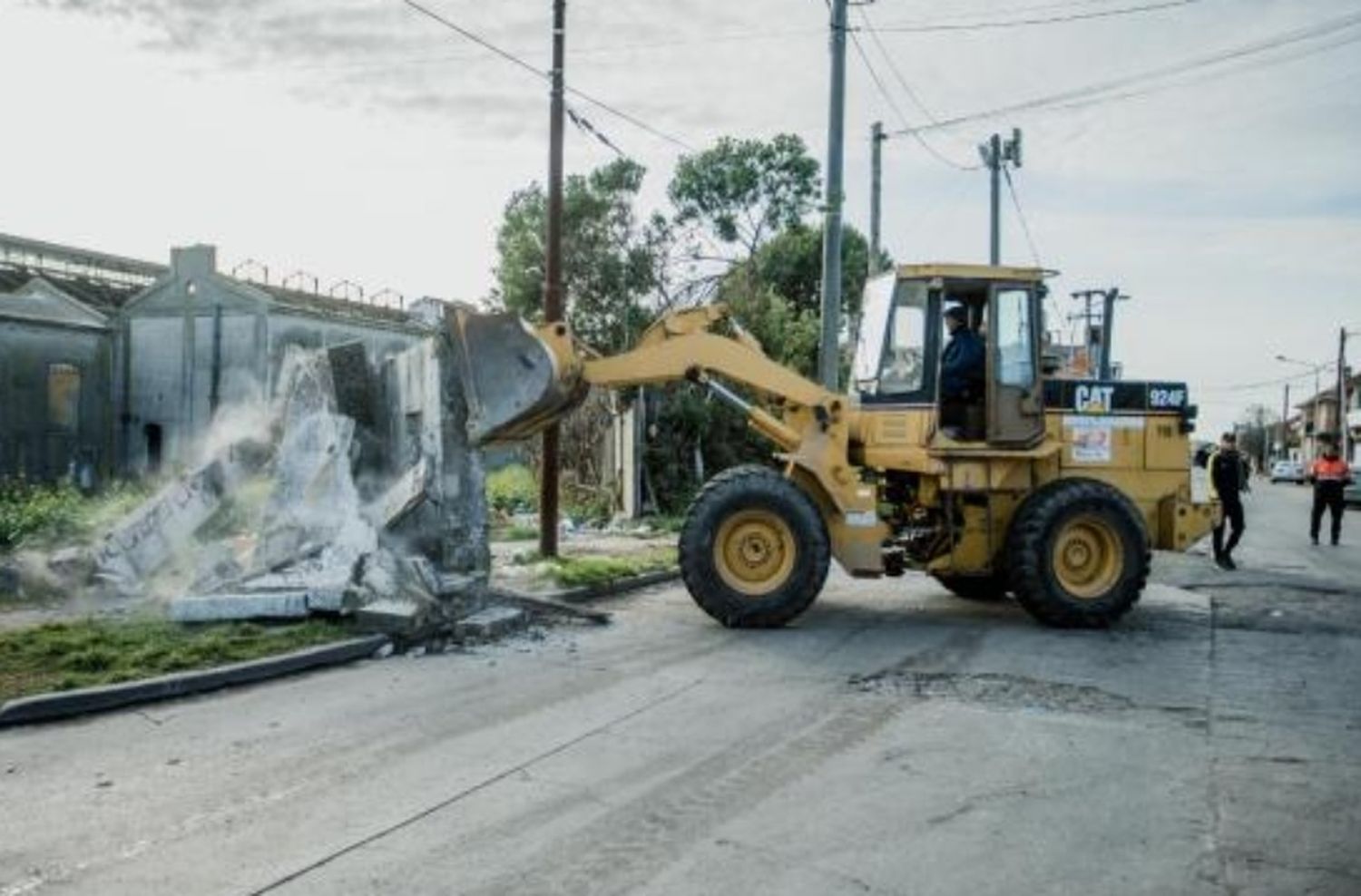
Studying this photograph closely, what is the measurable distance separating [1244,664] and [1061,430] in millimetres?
3066

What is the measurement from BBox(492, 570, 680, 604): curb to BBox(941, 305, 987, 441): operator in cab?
400 centimetres

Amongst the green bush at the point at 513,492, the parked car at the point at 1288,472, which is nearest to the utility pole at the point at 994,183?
the green bush at the point at 513,492

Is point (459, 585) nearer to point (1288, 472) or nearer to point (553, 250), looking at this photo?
point (553, 250)

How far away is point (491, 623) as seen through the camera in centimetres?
1039

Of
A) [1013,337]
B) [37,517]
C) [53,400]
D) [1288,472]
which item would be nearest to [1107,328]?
[1013,337]

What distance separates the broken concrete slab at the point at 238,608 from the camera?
1001 centimetres

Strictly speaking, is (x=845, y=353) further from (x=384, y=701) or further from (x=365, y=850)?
(x=365, y=850)

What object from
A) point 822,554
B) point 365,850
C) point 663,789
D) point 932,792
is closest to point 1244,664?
point 822,554

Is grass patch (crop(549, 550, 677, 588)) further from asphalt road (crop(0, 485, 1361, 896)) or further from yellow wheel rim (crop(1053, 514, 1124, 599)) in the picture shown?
yellow wheel rim (crop(1053, 514, 1124, 599))

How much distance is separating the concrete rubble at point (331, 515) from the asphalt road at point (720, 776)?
4.48ft

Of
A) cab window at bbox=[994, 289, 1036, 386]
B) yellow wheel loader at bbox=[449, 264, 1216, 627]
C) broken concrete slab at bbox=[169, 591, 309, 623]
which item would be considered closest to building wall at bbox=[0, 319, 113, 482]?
broken concrete slab at bbox=[169, 591, 309, 623]

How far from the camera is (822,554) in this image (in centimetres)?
1111

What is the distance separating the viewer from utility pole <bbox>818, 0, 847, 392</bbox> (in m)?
19.0

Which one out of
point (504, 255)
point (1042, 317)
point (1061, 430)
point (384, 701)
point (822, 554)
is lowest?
point (384, 701)
